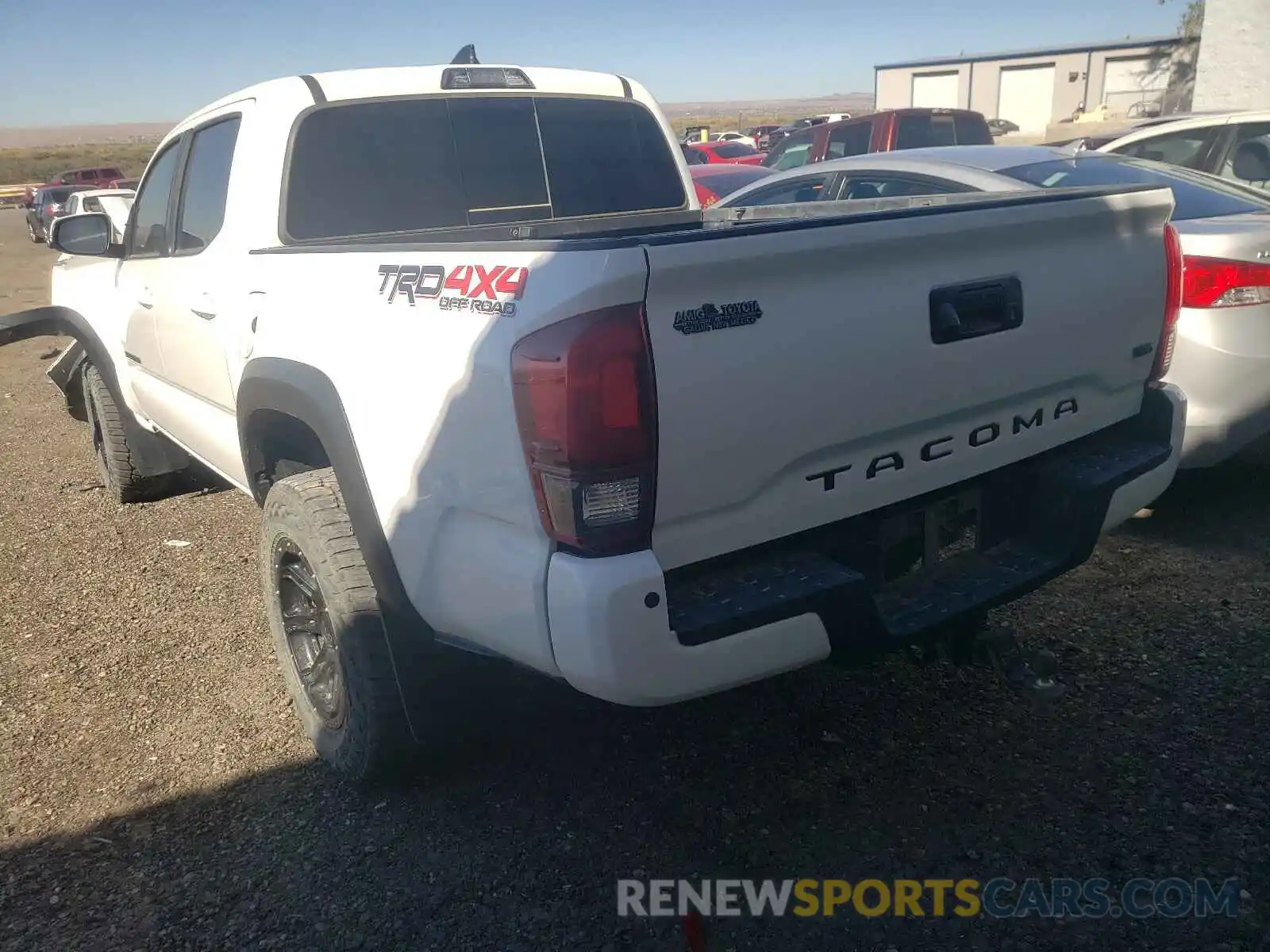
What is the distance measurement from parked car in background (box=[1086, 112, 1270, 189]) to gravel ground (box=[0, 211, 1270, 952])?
5.14 metres

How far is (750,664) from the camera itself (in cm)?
225

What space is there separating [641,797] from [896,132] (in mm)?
11701

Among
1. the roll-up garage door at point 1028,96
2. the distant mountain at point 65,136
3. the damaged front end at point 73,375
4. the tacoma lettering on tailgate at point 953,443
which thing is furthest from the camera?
the distant mountain at point 65,136

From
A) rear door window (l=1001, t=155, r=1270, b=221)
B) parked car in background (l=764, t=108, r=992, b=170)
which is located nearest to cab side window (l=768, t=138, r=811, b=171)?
parked car in background (l=764, t=108, r=992, b=170)

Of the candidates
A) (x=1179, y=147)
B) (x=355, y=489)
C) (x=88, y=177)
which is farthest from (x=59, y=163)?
(x=355, y=489)

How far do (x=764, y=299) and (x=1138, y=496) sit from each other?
5.04 ft

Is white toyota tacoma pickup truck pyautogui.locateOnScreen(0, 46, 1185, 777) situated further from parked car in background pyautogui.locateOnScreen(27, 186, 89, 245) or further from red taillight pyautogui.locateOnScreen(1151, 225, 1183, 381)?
parked car in background pyautogui.locateOnScreen(27, 186, 89, 245)

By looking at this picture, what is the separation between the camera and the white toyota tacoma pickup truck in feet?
6.86

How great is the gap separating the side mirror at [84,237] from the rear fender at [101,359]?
656mm

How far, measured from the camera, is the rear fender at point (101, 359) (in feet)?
17.1

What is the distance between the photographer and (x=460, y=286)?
229 cm

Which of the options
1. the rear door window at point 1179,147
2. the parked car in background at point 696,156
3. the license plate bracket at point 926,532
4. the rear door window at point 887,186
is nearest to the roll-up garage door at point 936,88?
the parked car in background at point 696,156

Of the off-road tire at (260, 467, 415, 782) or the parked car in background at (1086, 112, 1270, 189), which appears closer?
the off-road tire at (260, 467, 415, 782)

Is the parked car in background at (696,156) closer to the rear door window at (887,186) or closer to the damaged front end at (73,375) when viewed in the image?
the rear door window at (887,186)
